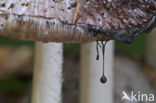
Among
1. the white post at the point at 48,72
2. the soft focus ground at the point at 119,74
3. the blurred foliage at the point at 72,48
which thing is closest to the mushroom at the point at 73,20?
the white post at the point at 48,72

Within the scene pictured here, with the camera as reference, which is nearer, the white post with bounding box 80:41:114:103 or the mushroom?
the mushroom

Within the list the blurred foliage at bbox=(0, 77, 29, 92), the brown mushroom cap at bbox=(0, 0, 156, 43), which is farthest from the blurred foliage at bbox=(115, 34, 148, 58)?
the brown mushroom cap at bbox=(0, 0, 156, 43)

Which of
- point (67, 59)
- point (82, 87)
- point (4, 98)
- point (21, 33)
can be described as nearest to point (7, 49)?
point (4, 98)

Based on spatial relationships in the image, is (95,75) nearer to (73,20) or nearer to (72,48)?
(73,20)

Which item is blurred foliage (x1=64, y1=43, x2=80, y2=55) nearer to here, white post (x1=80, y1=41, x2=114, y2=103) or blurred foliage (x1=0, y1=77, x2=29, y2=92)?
blurred foliage (x1=0, y1=77, x2=29, y2=92)

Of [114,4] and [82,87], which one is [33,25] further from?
[82,87]

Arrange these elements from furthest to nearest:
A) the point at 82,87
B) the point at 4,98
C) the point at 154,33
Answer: the point at 4,98 → the point at 154,33 → the point at 82,87
